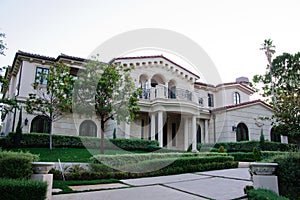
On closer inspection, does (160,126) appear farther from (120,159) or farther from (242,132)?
(242,132)

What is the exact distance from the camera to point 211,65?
14.4 metres

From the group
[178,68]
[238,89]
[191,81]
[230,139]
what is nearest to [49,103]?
[178,68]

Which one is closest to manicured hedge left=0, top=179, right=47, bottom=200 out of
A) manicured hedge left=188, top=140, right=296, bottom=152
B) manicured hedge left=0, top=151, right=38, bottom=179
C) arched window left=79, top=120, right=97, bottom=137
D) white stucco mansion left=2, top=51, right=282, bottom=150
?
manicured hedge left=0, top=151, right=38, bottom=179

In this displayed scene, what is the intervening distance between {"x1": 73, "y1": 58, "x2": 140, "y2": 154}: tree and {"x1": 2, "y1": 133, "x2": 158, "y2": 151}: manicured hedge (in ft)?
9.95

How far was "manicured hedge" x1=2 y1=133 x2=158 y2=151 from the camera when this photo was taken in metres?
14.6

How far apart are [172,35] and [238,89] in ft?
54.1

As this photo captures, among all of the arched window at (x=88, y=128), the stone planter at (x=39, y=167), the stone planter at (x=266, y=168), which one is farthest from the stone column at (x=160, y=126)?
the stone planter at (x=39, y=167)

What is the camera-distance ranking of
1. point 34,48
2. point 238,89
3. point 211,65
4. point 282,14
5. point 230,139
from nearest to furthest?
point 282,14
point 211,65
point 34,48
point 230,139
point 238,89

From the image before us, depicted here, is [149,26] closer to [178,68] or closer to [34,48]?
[178,68]

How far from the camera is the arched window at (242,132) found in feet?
74.1

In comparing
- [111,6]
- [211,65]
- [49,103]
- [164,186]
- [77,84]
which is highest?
[111,6]

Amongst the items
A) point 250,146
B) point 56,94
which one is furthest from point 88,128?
point 250,146

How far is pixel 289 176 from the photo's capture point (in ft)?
18.4

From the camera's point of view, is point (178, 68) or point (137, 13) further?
point (178, 68)
